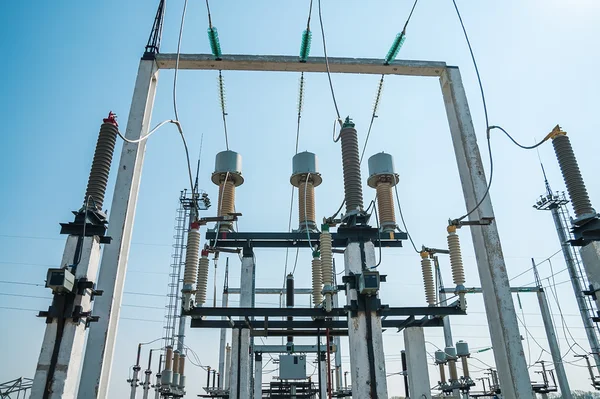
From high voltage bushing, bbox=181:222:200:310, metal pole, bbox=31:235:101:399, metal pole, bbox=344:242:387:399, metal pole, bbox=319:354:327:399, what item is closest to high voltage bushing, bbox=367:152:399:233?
A: metal pole, bbox=344:242:387:399

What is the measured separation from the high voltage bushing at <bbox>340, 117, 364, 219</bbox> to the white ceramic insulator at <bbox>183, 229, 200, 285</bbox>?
2.51 meters

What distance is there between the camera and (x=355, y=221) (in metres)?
4.68

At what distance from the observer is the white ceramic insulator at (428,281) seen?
836 cm

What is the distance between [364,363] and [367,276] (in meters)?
0.80

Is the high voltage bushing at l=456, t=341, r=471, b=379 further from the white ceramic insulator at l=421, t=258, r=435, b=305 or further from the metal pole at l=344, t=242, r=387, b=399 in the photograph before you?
the metal pole at l=344, t=242, r=387, b=399

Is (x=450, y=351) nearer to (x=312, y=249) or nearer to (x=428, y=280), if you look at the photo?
(x=428, y=280)

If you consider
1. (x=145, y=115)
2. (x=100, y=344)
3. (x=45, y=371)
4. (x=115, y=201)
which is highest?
(x=145, y=115)

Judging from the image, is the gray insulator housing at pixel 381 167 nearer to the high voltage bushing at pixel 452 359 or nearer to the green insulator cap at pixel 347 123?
the green insulator cap at pixel 347 123

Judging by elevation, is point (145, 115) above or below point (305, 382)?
above

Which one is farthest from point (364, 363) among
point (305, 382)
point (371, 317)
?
point (305, 382)

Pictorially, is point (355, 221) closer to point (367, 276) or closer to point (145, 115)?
point (367, 276)

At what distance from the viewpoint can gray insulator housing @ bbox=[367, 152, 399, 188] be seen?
24.4 feet

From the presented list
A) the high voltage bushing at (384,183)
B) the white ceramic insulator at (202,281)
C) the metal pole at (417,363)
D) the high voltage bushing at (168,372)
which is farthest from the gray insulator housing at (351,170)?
the high voltage bushing at (168,372)

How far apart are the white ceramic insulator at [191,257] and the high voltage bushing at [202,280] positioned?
0.46 m
